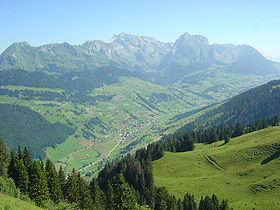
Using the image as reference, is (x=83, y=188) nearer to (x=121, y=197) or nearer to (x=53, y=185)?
(x=53, y=185)

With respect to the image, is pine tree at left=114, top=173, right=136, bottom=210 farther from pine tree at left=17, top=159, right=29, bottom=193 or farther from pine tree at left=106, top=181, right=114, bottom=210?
pine tree at left=17, top=159, right=29, bottom=193

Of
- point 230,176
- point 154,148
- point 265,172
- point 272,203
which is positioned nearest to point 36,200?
point 272,203

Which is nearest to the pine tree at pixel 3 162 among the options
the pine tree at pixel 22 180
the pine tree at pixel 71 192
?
the pine tree at pixel 22 180

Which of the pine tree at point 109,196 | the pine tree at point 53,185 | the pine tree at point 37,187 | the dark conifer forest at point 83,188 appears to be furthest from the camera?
the pine tree at point 109,196

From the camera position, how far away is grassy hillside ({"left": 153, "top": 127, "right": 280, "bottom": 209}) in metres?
84.7

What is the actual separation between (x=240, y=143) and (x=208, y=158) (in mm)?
23076

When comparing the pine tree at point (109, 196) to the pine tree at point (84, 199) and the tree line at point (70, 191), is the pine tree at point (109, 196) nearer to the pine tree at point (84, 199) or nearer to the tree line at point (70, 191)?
the tree line at point (70, 191)

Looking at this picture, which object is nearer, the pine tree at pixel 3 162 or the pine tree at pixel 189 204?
the pine tree at pixel 3 162

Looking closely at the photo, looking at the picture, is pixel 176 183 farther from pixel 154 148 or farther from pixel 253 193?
pixel 154 148

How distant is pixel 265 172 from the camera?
Result: 9575cm

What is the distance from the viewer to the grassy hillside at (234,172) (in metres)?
84.7

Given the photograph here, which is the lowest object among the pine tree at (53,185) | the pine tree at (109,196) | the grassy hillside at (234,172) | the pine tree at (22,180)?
the grassy hillside at (234,172)

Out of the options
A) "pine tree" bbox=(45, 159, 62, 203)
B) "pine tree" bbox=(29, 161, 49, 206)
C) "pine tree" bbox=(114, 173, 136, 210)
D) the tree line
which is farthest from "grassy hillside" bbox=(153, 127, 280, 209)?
"pine tree" bbox=(29, 161, 49, 206)

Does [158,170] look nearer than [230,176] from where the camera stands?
No
